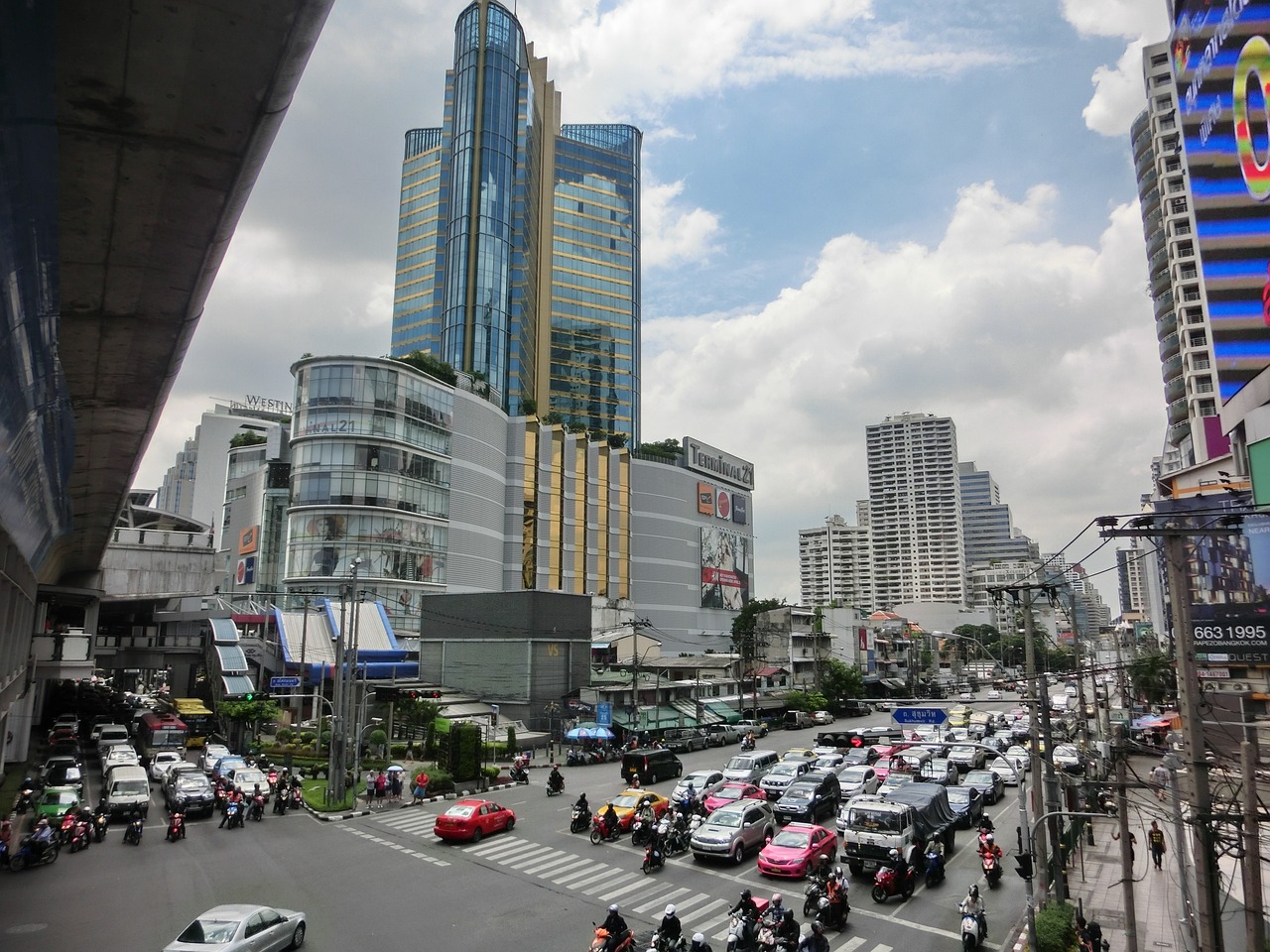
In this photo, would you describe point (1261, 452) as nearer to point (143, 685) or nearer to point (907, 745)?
point (907, 745)

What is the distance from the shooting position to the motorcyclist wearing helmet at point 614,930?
15453 millimetres

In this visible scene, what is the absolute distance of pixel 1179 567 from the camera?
14102mm

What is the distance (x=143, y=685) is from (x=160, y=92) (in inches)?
4362

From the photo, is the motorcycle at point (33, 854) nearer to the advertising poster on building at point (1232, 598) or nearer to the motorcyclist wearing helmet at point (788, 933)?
the motorcyclist wearing helmet at point (788, 933)

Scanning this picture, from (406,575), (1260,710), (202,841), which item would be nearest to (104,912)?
(202,841)

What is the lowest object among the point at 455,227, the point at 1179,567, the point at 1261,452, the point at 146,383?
the point at 1179,567

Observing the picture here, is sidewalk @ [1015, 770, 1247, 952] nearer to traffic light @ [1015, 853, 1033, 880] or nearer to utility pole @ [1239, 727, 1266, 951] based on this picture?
utility pole @ [1239, 727, 1266, 951]

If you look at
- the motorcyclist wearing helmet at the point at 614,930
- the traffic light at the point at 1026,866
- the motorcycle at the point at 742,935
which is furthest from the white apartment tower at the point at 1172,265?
the motorcyclist wearing helmet at the point at 614,930

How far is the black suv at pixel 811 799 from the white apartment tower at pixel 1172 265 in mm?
57832

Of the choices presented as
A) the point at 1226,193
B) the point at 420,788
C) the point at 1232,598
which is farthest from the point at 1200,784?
the point at 1226,193

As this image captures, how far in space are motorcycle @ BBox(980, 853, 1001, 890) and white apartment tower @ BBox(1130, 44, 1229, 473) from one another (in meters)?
62.6

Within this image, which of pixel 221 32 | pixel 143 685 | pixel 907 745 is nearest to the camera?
pixel 221 32

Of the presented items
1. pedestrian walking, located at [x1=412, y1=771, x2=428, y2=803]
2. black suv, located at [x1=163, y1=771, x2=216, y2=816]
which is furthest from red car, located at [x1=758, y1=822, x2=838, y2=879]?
black suv, located at [x1=163, y1=771, x2=216, y2=816]

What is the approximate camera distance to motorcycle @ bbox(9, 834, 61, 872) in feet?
70.1
